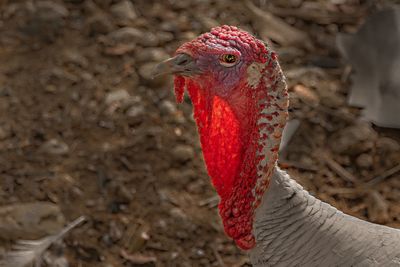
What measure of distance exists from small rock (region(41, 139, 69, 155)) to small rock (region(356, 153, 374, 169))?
1541 mm

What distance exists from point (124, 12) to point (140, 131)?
0.97m

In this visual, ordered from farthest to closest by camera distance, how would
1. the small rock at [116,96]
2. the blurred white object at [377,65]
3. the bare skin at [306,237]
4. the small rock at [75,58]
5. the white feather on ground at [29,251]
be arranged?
the small rock at [75,58]
the small rock at [116,96]
the blurred white object at [377,65]
the white feather on ground at [29,251]
the bare skin at [306,237]

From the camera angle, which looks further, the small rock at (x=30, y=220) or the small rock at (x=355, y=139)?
the small rock at (x=355, y=139)

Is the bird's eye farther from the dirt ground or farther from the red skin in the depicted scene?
the dirt ground

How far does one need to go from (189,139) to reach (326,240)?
5.89ft

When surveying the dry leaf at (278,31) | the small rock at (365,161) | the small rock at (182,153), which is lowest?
the small rock at (182,153)

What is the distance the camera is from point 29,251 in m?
3.28

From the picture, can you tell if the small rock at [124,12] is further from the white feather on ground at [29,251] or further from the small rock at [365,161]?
the small rock at [365,161]

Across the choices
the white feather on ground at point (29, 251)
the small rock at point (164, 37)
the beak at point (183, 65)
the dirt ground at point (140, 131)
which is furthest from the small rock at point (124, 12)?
the beak at point (183, 65)

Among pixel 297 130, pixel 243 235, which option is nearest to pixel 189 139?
pixel 297 130

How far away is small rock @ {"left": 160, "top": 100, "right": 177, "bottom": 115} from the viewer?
3.94m

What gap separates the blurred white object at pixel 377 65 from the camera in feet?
12.7

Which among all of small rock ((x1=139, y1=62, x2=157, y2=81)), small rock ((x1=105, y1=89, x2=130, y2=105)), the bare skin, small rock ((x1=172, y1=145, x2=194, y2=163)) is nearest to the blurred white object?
small rock ((x1=172, y1=145, x2=194, y2=163))

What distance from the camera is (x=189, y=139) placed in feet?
12.5
